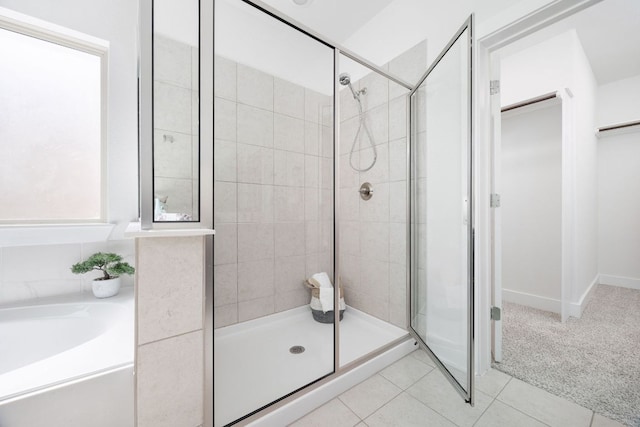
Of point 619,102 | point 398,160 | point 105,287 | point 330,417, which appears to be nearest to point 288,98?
point 398,160

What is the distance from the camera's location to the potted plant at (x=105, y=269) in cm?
144

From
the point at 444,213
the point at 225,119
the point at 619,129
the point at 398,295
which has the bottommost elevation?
the point at 398,295

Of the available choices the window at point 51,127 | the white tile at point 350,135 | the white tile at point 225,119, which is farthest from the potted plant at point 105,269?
the white tile at point 350,135

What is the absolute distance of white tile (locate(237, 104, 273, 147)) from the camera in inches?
53.7

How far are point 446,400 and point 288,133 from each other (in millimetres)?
1712

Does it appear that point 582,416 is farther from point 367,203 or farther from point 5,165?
point 5,165

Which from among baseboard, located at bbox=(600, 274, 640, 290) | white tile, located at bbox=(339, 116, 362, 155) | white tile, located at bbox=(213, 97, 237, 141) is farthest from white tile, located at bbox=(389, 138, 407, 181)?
baseboard, located at bbox=(600, 274, 640, 290)

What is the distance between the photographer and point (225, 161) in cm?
125

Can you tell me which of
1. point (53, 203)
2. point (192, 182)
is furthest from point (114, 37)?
point (192, 182)

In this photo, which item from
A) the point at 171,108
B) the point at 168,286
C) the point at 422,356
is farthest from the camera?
the point at 422,356

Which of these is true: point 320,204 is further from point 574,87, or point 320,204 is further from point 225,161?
point 574,87

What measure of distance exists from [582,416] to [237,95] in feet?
7.55

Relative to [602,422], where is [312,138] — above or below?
above

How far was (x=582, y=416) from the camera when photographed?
1172mm
